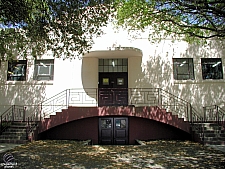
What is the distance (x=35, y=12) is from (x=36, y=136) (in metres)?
6.60

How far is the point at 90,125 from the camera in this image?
11070mm

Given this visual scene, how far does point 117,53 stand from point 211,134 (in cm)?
636

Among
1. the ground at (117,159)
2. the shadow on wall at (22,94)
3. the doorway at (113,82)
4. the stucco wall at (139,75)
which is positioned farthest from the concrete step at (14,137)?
the doorway at (113,82)

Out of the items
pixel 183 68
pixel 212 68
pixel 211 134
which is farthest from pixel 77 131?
pixel 212 68

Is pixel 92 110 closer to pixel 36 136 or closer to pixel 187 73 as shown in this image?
pixel 36 136

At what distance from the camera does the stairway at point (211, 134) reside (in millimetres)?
8874

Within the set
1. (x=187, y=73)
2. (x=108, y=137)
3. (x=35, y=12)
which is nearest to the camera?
(x=35, y=12)

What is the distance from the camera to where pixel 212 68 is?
11906 millimetres

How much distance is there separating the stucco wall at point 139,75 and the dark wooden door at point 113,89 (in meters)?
0.48

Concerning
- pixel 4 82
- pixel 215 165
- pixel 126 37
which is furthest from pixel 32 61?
pixel 215 165

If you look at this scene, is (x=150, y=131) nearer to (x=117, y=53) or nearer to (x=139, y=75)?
(x=139, y=75)

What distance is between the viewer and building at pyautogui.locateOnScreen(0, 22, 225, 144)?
11.1 m

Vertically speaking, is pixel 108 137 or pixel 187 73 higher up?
pixel 187 73

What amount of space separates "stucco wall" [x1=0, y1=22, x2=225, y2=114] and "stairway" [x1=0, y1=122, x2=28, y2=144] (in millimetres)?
1760
